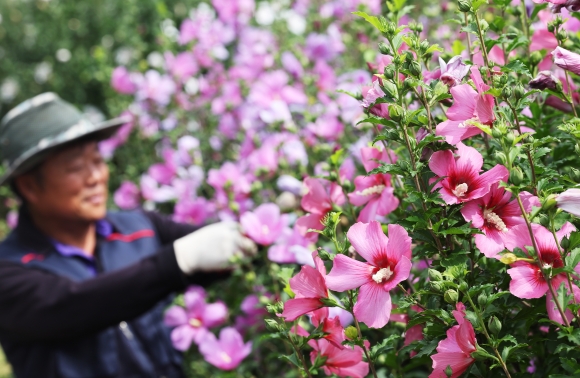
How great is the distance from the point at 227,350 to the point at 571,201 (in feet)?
3.61

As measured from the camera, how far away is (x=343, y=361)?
91cm

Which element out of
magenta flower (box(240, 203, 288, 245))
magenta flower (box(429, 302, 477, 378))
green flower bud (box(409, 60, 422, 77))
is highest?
green flower bud (box(409, 60, 422, 77))

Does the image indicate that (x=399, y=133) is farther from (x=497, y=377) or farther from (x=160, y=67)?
(x=160, y=67)

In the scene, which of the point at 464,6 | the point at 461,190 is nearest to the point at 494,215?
the point at 461,190

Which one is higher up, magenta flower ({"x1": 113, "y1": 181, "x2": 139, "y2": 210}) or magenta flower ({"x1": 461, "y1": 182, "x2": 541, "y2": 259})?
magenta flower ({"x1": 461, "y1": 182, "x2": 541, "y2": 259})

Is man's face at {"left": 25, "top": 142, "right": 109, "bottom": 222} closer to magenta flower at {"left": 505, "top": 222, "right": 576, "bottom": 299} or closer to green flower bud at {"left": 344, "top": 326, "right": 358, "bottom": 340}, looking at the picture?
green flower bud at {"left": 344, "top": 326, "right": 358, "bottom": 340}

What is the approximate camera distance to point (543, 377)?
34.3 inches

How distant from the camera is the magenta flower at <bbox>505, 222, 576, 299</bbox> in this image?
2.41ft

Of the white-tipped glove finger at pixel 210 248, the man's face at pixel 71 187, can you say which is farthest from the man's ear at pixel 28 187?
the white-tipped glove finger at pixel 210 248

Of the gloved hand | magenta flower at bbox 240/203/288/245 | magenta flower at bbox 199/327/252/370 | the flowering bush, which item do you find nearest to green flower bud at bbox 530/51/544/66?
the flowering bush

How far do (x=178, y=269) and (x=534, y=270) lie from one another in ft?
3.84

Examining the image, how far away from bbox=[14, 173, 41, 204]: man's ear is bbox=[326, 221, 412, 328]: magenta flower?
1558mm

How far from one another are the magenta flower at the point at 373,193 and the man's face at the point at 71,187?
49.4 inches

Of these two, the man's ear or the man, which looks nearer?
the man
